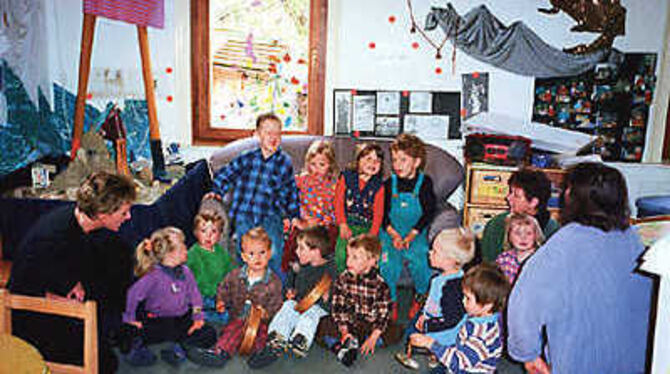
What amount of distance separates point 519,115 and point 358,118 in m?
1.45

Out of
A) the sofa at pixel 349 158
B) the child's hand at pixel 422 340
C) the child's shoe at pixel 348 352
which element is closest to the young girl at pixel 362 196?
the sofa at pixel 349 158

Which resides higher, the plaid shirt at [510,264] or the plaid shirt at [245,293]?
the plaid shirt at [510,264]

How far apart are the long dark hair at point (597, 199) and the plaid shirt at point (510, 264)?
101 cm

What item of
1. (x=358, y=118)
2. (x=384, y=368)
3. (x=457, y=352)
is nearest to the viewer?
(x=457, y=352)

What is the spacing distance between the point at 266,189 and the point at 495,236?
153 centimetres

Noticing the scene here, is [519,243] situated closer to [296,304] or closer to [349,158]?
[296,304]

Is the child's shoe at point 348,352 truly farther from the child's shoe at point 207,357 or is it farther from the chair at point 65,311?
the chair at point 65,311

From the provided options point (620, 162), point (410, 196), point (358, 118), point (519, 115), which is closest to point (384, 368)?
point (410, 196)

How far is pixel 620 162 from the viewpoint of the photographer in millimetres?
5086

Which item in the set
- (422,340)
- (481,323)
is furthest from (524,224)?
(422,340)

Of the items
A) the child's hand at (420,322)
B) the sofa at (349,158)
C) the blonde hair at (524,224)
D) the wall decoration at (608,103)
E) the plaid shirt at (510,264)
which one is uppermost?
the wall decoration at (608,103)

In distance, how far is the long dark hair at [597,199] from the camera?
2131 millimetres

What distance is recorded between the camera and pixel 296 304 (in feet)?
11.0

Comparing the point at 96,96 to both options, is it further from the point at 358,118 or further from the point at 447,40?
the point at 447,40
